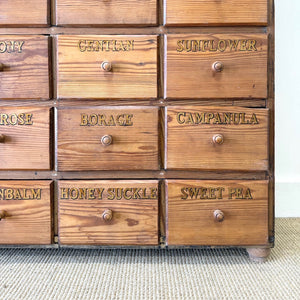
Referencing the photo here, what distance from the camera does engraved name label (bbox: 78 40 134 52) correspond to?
3.21 feet

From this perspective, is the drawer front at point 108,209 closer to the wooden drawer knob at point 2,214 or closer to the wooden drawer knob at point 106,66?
the wooden drawer knob at point 2,214

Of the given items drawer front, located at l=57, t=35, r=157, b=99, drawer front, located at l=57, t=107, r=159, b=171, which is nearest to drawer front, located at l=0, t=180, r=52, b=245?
drawer front, located at l=57, t=107, r=159, b=171

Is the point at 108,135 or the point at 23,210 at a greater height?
the point at 108,135

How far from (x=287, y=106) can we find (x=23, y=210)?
1287 mm

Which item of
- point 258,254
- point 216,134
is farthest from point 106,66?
point 258,254

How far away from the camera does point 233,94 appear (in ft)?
3.24

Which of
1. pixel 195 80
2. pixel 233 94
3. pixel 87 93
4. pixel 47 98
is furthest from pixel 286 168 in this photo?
pixel 47 98

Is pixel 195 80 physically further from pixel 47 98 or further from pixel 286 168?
pixel 286 168

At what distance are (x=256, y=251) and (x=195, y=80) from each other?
637 mm

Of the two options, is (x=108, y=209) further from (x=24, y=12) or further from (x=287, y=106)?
(x=287, y=106)

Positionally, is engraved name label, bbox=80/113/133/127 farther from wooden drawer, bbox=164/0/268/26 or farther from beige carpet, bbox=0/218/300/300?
beige carpet, bbox=0/218/300/300

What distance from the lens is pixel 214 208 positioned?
1010mm

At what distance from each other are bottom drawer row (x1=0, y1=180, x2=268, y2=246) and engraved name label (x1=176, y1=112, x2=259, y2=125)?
20 cm

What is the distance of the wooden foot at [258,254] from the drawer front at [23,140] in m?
0.78
